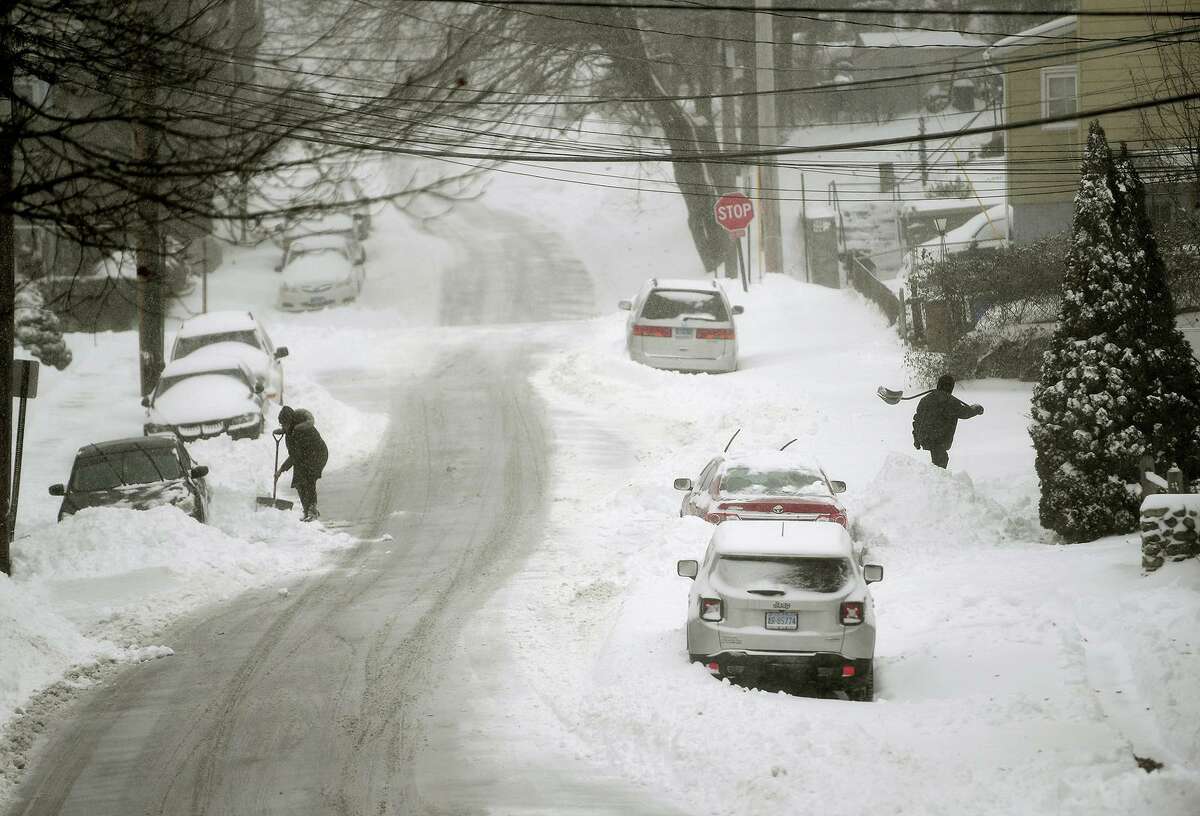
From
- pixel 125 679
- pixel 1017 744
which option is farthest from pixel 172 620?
pixel 1017 744

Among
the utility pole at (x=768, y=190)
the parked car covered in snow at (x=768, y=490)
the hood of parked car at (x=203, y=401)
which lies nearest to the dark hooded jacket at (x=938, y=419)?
the parked car covered in snow at (x=768, y=490)

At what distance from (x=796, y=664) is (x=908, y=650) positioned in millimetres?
1699

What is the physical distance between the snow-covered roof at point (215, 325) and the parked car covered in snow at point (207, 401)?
1.63m

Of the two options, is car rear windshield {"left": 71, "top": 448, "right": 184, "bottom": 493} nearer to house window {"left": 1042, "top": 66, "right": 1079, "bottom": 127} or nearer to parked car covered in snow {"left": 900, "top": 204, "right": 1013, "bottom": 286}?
parked car covered in snow {"left": 900, "top": 204, "right": 1013, "bottom": 286}

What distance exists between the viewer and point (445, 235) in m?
50.2

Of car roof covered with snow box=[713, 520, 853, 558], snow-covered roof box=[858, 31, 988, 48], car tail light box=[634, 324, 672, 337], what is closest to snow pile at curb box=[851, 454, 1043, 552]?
car roof covered with snow box=[713, 520, 853, 558]

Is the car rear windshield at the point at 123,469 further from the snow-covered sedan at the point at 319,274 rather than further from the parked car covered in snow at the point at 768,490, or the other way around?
the snow-covered sedan at the point at 319,274

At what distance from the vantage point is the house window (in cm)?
3131

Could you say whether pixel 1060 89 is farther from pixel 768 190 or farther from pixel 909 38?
pixel 909 38

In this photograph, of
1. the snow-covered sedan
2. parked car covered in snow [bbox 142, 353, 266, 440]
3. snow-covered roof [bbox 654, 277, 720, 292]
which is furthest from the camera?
the snow-covered sedan

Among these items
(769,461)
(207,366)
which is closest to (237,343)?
(207,366)

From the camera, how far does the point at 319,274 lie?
37500 millimetres

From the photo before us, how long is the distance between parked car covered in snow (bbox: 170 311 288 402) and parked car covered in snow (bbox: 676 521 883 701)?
15688 mm

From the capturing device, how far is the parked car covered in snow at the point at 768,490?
1429 cm
